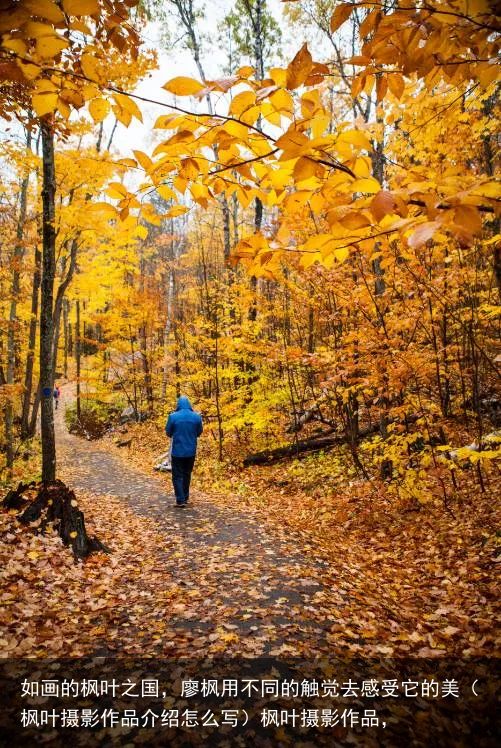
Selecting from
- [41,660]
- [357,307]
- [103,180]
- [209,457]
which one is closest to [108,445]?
[209,457]

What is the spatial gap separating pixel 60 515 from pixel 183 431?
2830 mm

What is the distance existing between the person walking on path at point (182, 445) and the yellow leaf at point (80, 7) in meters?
6.82

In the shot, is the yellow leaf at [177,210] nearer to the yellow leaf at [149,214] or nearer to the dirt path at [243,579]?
the yellow leaf at [149,214]

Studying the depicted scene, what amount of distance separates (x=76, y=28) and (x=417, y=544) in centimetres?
666

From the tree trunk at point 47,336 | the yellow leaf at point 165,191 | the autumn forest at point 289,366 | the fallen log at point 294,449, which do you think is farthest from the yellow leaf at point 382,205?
the fallen log at point 294,449

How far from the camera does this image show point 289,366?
419 inches

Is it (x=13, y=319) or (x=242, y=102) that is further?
(x=13, y=319)

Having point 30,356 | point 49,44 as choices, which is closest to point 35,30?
point 49,44

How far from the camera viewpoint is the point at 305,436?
490 inches

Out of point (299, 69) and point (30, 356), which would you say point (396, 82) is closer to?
point (299, 69)

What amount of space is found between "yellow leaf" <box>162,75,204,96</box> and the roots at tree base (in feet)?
17.3

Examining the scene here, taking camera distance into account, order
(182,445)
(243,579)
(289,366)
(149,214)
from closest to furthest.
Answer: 1. (149,214)
2. (243,579)
3. (182,445)
4. (289,366)

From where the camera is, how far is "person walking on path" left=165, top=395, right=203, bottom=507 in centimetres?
775

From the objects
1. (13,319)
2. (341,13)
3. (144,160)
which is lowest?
(144,160)
